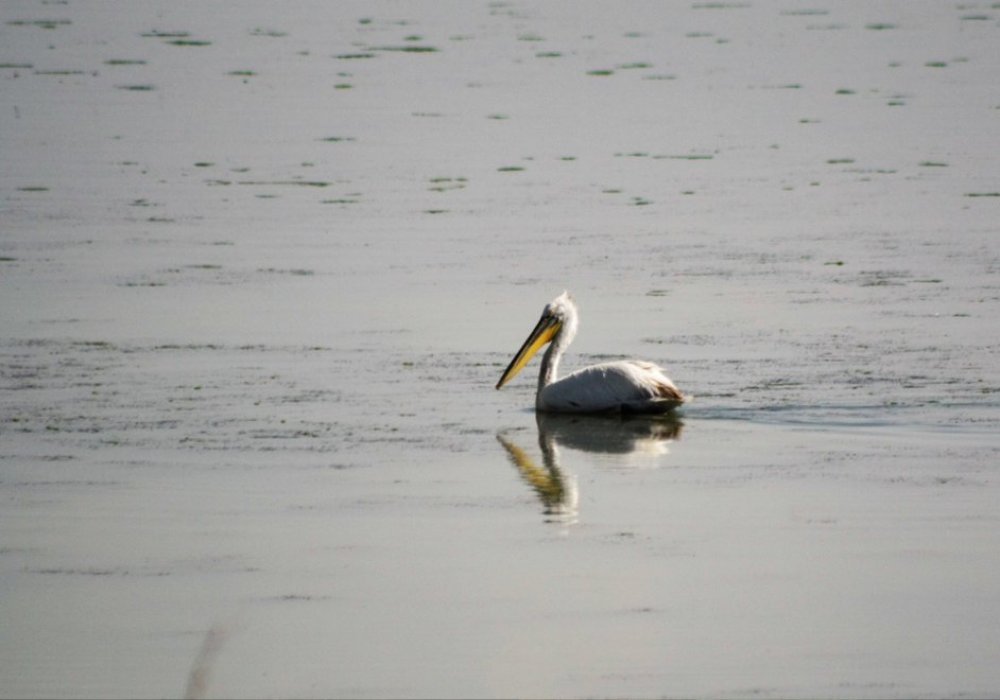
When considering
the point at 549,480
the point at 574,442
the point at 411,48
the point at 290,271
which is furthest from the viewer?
the point at 411,48

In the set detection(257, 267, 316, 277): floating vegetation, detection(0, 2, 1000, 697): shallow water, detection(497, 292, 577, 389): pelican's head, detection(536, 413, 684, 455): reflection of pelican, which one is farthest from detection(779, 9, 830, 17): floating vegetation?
detection(536, 413, 684, 455): reflection of pelican

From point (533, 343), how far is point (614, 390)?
79 centimetres

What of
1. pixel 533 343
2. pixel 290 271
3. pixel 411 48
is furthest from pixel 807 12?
pixel 533 343

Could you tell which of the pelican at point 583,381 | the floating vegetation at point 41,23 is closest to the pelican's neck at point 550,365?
the pelican at point 583,381

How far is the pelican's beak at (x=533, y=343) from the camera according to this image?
10.2 meters

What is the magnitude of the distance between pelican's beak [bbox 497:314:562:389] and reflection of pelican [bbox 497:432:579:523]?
881 millimetres

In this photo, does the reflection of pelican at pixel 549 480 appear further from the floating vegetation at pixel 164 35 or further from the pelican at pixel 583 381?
the floating vegetation at pixel 164 35

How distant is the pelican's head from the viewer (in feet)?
33.8

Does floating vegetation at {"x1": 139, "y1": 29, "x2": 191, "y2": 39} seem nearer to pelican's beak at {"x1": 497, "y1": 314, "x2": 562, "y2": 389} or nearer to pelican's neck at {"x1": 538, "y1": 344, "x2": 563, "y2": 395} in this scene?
pelican's beak at {"x1": 497, "y1": 314, "x2": 562, "y2": 389}

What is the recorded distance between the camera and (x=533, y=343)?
33.9ft

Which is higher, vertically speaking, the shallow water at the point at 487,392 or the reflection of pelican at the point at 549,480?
the shallow water at the point at 487,392

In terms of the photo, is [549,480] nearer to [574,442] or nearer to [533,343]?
[574,442]

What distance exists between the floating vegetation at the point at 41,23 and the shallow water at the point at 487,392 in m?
6.68

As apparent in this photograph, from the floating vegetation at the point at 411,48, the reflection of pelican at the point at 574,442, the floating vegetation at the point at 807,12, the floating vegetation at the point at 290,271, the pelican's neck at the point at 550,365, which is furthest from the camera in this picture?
the floating vegetation at the point at 807,12
